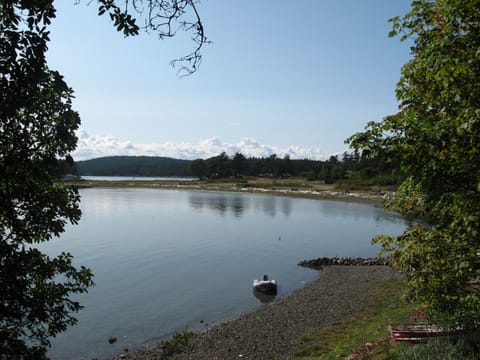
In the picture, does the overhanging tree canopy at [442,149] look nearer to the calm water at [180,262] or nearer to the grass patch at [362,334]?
the grass patch at [362,334]

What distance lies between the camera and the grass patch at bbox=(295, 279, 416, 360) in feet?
38.1

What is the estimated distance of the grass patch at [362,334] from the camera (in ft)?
38.1

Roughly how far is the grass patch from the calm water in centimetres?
619

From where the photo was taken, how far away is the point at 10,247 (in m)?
3.97

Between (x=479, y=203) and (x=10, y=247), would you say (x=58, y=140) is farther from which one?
(x=479, y=203)

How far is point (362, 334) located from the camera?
13.6m

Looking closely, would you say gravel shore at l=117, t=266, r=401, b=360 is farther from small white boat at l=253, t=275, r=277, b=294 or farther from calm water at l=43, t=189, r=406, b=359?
calm water at l=43, t=189, r=406, b=359


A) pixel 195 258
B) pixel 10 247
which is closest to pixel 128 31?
pixel 10 247

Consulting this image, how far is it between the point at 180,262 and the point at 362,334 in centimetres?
2018

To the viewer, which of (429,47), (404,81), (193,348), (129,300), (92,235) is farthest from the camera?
(92,235)

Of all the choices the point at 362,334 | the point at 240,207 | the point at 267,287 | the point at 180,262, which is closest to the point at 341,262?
the point at 267,287

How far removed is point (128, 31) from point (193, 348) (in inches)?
544

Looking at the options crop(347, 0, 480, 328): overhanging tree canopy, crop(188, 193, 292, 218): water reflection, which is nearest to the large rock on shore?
crop(347, 0, 480, 328): overhanging tree canopy

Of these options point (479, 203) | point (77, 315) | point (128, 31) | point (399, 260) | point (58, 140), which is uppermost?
point (128, 31)
